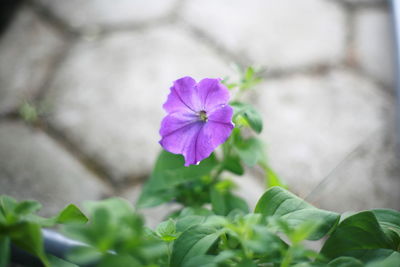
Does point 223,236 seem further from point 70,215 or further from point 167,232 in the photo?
point 70,215

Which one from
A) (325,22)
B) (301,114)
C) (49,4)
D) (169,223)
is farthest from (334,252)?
(49,4)

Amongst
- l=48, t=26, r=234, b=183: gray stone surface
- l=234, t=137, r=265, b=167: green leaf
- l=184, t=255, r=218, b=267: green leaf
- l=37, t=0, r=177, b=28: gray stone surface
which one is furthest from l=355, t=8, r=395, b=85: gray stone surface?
l=184, t=255, r=218, b=267: green leaf

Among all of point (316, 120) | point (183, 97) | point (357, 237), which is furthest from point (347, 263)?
point (316, 120)

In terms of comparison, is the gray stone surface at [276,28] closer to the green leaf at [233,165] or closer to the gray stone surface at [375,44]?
the gray stone surface at [375,44]

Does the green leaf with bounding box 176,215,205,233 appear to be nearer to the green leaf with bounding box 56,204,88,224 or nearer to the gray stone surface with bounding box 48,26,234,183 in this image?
the green leaf with bounding box 56,204,88,224

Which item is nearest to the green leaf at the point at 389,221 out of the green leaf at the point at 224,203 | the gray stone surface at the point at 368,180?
the green leaf at the point at 224,203

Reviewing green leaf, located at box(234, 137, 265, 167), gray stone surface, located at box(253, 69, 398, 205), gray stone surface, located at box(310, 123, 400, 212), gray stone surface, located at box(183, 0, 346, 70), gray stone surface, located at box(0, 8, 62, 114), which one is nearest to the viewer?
green leaf, located at box(234, 137, 265, 167)
